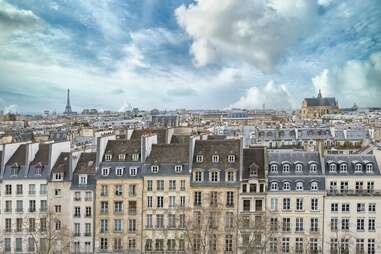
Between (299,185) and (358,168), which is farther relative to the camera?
(358,168)

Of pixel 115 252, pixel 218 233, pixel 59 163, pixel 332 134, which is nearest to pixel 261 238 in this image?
pixel 218 233

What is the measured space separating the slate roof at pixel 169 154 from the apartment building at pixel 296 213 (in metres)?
10.1

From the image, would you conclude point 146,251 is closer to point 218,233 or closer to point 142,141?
point 218,233

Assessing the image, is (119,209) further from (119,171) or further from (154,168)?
(154,168)

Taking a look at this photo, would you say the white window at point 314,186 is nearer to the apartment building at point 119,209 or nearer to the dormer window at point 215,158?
the dormer window at point 215,158

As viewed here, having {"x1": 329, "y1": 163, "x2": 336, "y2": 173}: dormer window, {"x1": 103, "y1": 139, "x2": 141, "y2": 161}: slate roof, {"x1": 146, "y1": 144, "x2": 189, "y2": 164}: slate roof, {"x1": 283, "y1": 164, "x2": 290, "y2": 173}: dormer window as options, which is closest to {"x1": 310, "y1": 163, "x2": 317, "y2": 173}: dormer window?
{"x1": 329, "y1": 163, "x2": 336, "y2": 173}: dormer window

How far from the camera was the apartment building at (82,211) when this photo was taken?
192 feet

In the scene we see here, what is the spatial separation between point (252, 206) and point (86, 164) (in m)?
19.5

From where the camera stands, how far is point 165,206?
5797 cm

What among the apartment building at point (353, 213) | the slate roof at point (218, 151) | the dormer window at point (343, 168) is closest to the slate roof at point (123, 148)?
the slate roof at point (218, 151)

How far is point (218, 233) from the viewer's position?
56.5 metres

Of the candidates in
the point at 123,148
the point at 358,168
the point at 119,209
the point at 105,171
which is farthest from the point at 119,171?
the point at 358,168

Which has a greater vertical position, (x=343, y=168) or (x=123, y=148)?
(x=123, y=148)

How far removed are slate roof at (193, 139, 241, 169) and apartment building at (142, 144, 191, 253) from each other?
7.25ft
